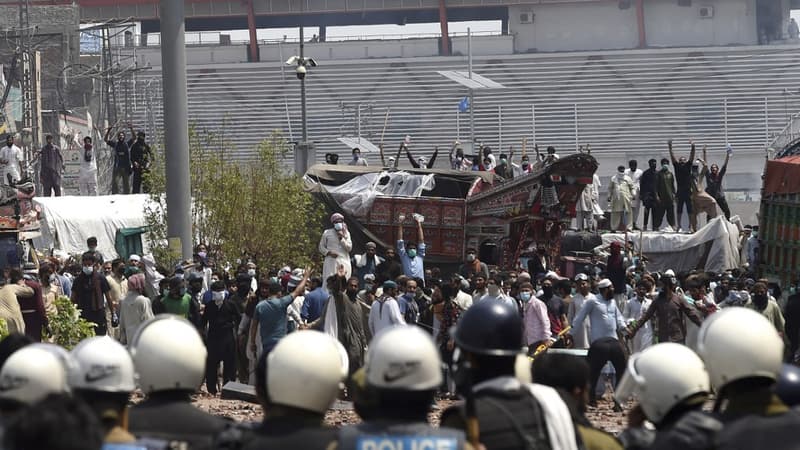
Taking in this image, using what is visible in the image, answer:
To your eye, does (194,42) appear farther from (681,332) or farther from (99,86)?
(681,332)

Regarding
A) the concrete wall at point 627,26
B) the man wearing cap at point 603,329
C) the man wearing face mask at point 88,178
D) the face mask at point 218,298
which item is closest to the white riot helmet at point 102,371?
the man wearing cap at point 603,329

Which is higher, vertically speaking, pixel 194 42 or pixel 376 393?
pixel 194 42

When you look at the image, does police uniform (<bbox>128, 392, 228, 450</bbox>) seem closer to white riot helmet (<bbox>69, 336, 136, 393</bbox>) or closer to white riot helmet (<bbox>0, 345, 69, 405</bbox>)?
white riot helmet (<bbox>69, 336, 136, 393</bbox>)

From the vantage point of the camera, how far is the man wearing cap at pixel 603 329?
1595 centimetres

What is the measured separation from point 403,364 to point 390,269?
51.4ft

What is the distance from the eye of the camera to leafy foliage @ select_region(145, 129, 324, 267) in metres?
25.8

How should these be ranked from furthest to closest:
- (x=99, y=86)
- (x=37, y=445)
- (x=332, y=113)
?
(x=332, y=113) → (x=99, y=86) → (x=37, y=445)

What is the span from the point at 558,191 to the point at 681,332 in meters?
11.6

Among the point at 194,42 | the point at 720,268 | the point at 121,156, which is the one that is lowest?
the point at 720,268

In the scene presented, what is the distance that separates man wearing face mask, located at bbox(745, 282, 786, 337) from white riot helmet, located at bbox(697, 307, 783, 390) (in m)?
11.9

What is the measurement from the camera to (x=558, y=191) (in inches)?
1110

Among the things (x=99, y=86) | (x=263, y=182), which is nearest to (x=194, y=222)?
(x=263, y=182)

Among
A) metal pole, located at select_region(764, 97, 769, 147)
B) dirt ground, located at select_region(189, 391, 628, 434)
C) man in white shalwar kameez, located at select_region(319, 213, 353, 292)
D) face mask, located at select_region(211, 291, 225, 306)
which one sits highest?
metal pole, located at select_region(764, 97, 769, 147)

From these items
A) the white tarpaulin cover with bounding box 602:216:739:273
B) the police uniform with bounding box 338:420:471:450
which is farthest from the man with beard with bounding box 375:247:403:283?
the police uniform with bounding box 338:420:471:450
